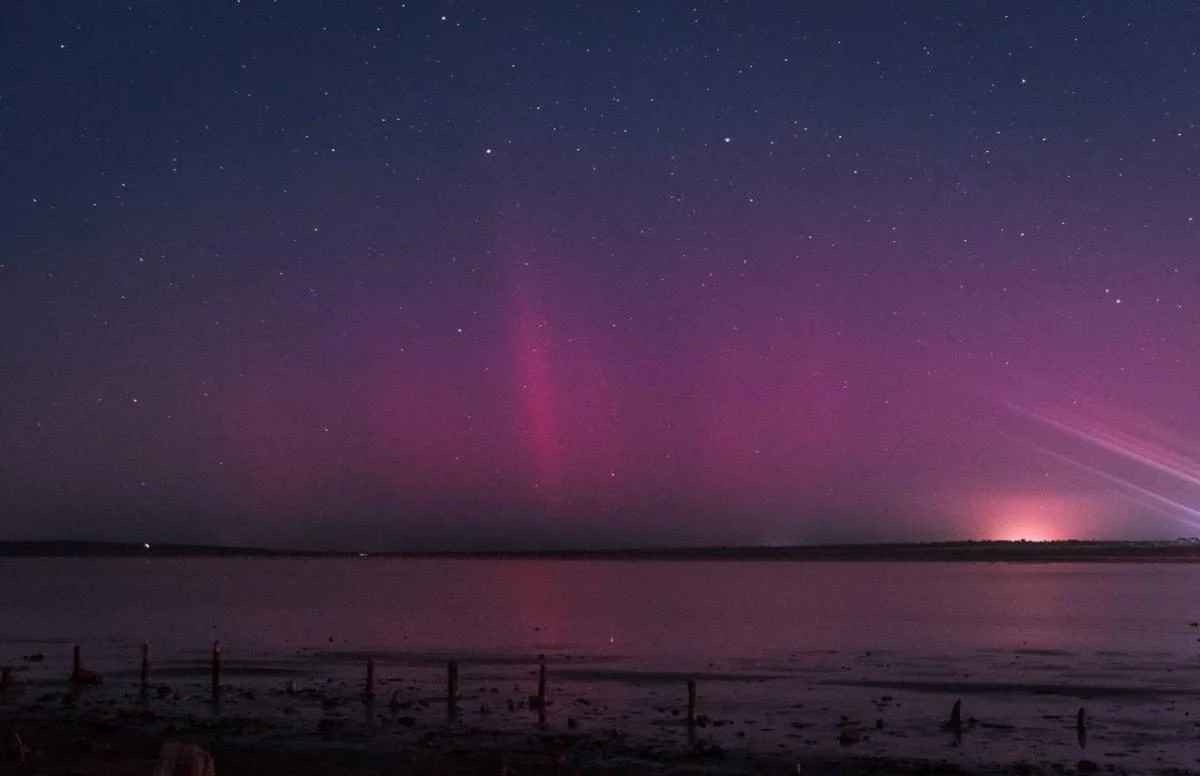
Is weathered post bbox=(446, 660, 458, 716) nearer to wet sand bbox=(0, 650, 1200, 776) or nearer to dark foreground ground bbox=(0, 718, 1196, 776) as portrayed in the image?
wet sand bbox=(0, 650, 1200, 776)

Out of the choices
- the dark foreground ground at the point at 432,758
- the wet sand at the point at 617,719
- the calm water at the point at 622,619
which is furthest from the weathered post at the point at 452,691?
the calm water at the point at 622,619

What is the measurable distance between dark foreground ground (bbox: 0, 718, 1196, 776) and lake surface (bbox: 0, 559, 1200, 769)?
9.05 feet

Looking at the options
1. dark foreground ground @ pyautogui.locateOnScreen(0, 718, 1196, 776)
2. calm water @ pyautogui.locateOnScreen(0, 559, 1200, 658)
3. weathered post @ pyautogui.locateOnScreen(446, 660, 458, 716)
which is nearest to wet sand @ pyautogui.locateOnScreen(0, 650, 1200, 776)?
dark foreground ground @ pyautogui.locateOnScreen(0, 718, 1196, 776)

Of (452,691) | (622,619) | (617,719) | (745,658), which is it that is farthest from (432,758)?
(622,619)

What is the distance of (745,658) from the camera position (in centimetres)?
7088

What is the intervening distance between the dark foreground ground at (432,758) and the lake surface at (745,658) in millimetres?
2758

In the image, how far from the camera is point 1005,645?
3255 inches

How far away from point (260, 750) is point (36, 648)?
4416cm

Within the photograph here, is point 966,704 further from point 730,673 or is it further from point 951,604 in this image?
point 951,604

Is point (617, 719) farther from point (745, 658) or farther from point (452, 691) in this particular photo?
point (745, 658)

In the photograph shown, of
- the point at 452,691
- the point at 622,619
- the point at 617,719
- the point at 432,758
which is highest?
the point at 622,619

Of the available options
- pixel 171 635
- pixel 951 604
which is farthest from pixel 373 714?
pixel 951 604

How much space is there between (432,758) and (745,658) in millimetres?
40438

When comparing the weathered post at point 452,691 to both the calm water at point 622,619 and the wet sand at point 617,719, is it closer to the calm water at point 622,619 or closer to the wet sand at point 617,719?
the wet sand at point 617,719
